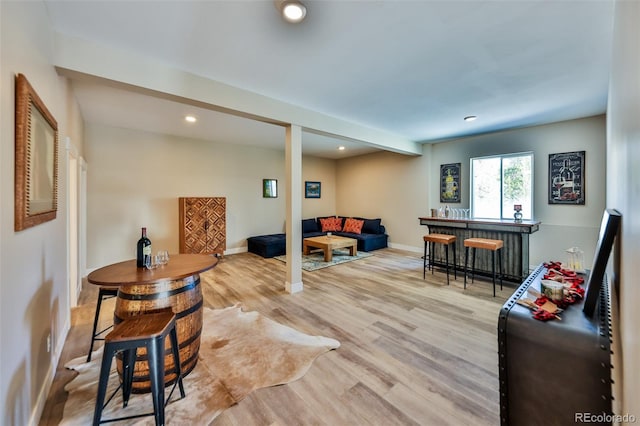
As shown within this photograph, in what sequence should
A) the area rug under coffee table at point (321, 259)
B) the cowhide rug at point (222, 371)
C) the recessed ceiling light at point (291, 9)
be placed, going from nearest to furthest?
1. the cowhide rug at point (222, 371)
2. the recessed ceiling light at point (291, 9)
3. the area rug under coffee table at point (321, 259)

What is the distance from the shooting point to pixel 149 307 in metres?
1.69

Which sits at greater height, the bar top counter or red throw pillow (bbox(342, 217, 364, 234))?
the bar top counter

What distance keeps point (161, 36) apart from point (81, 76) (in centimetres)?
81

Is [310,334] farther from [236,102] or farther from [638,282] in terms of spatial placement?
[236,102]

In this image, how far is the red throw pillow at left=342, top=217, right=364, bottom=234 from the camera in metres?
7.17

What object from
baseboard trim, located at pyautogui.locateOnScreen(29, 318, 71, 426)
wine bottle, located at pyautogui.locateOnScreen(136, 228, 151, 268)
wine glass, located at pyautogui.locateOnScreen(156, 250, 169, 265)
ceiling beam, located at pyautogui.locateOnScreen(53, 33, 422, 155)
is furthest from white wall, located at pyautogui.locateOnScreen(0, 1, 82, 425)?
wine glass, located at pyautogui.locateOnScreen(156, 250, 169, 265)

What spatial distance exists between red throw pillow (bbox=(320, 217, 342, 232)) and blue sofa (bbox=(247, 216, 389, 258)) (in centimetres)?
14

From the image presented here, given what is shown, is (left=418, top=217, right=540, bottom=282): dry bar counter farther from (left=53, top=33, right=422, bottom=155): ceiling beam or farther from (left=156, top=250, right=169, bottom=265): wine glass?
(left=156, top=250, right=169, bottom=265): wine glass

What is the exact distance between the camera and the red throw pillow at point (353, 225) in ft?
23.5

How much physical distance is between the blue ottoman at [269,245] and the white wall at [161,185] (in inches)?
16.0

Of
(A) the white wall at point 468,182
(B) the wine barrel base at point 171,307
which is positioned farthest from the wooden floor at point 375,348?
(A) the white wall at point 468,182

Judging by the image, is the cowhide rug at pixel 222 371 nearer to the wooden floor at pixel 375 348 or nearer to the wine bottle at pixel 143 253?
the wooden floor at pixel 375 348

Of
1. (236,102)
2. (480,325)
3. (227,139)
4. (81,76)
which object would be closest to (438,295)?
(480,325)

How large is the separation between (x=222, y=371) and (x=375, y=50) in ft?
9.85
